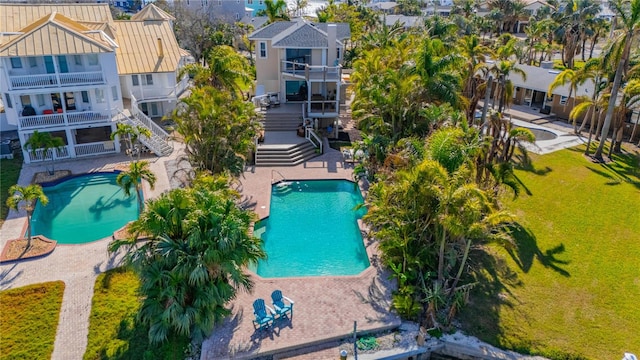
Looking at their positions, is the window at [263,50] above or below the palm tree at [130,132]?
above

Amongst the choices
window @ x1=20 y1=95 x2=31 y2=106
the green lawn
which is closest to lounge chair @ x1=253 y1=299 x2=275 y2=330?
the green lawn

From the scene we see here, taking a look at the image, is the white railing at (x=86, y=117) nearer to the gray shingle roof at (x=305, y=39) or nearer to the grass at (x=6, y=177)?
the grass at (x=6, y=177)

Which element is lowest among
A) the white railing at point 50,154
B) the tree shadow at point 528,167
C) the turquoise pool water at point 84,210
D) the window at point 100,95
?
the turquoise pool water at point 84,210

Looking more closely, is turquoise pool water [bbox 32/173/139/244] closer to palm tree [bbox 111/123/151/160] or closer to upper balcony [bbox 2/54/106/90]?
palm tree [bbox 111/123/151/160]

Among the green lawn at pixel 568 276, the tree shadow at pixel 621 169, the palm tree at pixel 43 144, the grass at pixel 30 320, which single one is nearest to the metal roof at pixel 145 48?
the palm tree at pixel 43 144

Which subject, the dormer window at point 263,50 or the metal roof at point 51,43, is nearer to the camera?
the metal roof at point 51,43

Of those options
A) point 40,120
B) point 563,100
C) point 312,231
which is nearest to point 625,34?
point 563,100
